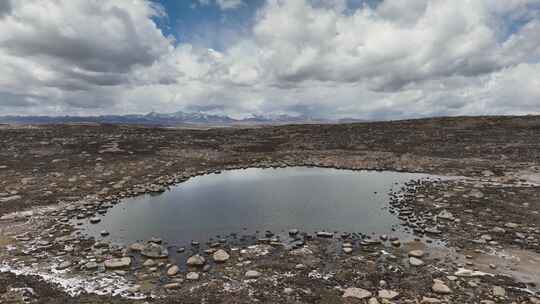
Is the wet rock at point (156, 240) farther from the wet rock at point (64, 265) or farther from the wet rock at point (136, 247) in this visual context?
the wet rock at point (64, 265)

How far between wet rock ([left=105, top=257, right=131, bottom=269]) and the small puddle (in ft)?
8.82

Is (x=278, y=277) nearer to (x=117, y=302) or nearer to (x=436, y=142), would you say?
(x=117, y=302)

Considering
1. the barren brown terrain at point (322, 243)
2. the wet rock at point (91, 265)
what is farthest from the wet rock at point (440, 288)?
the wet rock at point (91, 265)

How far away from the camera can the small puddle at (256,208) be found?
17844 millimetres

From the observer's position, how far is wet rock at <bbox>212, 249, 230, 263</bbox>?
1389 cm

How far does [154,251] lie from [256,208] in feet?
30.6

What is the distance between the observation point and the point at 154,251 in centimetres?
1462

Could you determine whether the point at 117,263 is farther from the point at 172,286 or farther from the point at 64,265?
the point at 172,286

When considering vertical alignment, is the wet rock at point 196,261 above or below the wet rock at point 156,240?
above

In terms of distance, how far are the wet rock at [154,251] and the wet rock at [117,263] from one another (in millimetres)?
905

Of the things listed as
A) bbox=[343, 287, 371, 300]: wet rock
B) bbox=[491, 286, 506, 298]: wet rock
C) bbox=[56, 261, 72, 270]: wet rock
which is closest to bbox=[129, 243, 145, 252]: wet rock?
bbox=[56, 261, 72, 270]: wet rock

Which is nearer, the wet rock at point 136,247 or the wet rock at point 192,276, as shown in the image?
the wet rock at point 192,276

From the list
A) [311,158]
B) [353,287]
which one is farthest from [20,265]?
[311,158]

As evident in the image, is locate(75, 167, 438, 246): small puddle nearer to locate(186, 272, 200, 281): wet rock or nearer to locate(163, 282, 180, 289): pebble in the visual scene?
locate(186, 272, 200, 281): wet rock
